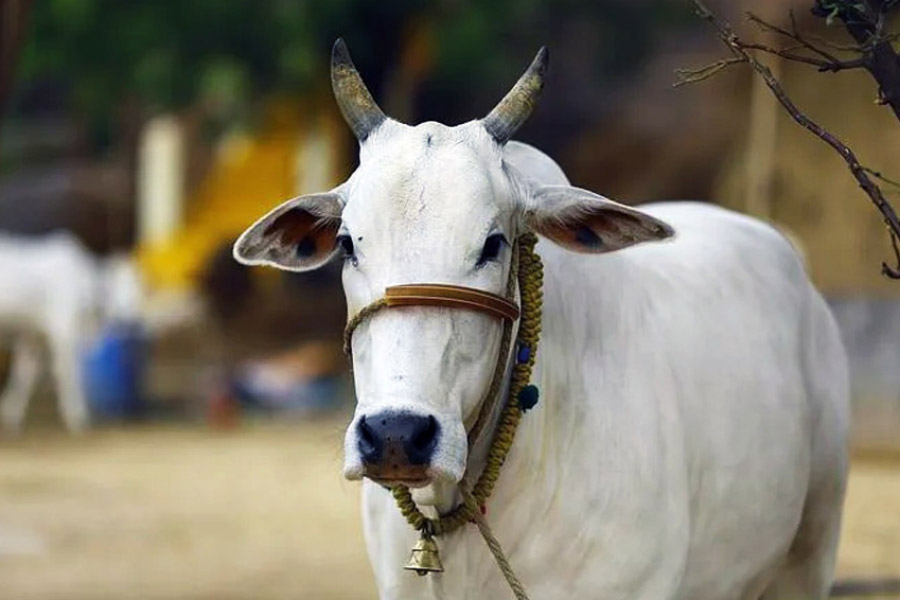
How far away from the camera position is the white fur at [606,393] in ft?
12.1

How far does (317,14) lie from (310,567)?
8269mm

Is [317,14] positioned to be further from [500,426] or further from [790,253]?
[500,426]

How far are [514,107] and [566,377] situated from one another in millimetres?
642

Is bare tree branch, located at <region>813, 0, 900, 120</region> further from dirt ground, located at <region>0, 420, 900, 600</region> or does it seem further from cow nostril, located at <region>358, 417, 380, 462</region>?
dirt ground, located at <region>0, 420, 900, 600</region>

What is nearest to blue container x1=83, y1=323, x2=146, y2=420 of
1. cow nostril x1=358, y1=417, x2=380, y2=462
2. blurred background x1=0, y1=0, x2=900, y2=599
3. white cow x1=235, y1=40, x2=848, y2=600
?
blurred background x1=0, y1=0, x2=900, y2=599

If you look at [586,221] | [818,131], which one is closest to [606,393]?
[586,221]

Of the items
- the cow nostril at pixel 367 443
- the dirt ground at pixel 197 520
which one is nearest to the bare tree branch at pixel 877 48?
the cow nostril at pixel 367 443

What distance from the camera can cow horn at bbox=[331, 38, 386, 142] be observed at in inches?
157

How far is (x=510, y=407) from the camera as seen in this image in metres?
3.97

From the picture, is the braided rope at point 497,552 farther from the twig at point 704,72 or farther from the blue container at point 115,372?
the blue container at point 115,372

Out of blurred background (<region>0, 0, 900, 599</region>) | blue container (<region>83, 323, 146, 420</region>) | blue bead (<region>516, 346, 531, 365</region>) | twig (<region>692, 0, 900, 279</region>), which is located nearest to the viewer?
twig (<region>692, 0, 900, 279</region>)

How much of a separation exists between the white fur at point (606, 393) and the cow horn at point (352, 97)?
36mm

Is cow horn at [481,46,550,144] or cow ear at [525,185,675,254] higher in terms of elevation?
cow horn at [481,46,550,144]

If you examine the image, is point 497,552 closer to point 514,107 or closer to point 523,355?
point 523,355
